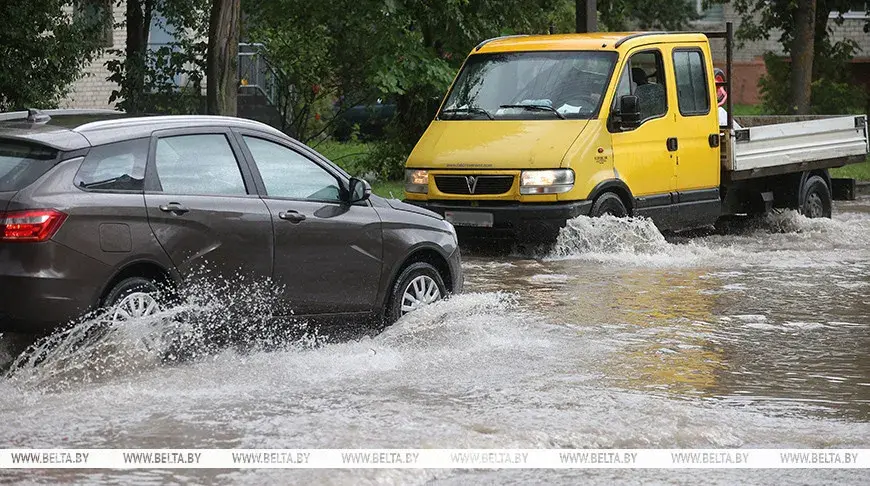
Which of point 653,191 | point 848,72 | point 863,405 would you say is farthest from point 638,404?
point 848,72

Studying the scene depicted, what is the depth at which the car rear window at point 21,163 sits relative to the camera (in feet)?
26.0

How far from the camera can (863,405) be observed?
791 cm

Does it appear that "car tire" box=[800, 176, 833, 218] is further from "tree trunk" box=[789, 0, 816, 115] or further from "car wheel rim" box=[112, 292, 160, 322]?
"car wheel rim" box=[112, 292, 160, 322]

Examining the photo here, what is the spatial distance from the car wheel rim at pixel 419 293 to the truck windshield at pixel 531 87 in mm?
5257

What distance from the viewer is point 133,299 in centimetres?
813

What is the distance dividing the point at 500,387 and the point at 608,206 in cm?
706

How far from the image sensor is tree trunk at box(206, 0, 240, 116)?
16.3m

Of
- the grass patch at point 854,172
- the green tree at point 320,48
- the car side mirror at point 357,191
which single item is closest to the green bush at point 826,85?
the grass patch at point 854,172

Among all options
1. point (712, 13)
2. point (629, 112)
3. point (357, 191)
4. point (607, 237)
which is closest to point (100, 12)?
point (629, 112)

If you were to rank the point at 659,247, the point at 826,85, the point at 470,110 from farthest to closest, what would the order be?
the point at 826,85
the point at 470,110
the point at 659,247

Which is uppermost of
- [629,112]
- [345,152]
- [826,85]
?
[629,112]

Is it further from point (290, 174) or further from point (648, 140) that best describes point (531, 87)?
point (290, 174)

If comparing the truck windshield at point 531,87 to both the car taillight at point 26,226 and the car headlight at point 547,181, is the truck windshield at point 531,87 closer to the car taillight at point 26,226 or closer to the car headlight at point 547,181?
the car headlight at point 547,181

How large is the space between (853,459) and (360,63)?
678 inches
